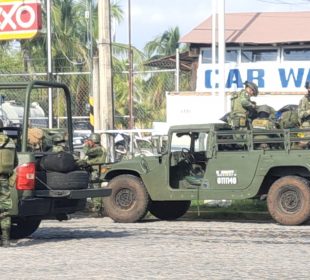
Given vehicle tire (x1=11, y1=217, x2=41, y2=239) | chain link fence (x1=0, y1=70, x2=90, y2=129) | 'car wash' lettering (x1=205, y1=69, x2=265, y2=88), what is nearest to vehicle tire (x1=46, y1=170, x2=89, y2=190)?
vehicle tire (x1=11, y1=217, x2=41, y2=239)

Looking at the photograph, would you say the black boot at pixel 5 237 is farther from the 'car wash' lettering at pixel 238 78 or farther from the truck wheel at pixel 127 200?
the 'car wash' lettering at pixel 238 78

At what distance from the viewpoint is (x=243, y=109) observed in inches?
653

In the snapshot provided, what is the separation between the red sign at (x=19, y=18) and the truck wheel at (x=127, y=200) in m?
6.51

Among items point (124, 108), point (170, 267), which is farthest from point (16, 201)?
point (124, 108)

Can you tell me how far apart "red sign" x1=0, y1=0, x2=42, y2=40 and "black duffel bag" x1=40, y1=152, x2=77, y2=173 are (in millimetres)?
9441

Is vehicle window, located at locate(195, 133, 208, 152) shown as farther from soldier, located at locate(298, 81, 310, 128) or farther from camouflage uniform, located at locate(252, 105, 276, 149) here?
soldier, located at locate(298, 81, 310, 128)

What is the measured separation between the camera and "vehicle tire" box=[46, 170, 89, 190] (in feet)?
39.7

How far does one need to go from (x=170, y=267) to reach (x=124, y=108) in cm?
2933

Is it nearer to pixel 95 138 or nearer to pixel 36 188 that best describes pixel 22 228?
pixel 36 188

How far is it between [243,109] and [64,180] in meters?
5.45

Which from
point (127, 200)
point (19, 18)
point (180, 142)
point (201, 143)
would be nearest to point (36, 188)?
point (127, 200)

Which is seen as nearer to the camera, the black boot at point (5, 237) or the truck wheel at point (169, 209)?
the black boot at point (5, 237)

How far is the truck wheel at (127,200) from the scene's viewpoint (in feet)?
51.8

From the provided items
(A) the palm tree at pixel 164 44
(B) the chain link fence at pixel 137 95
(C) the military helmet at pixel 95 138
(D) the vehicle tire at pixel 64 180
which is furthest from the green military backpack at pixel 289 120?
(A) the palm tree at pixel 164 44
